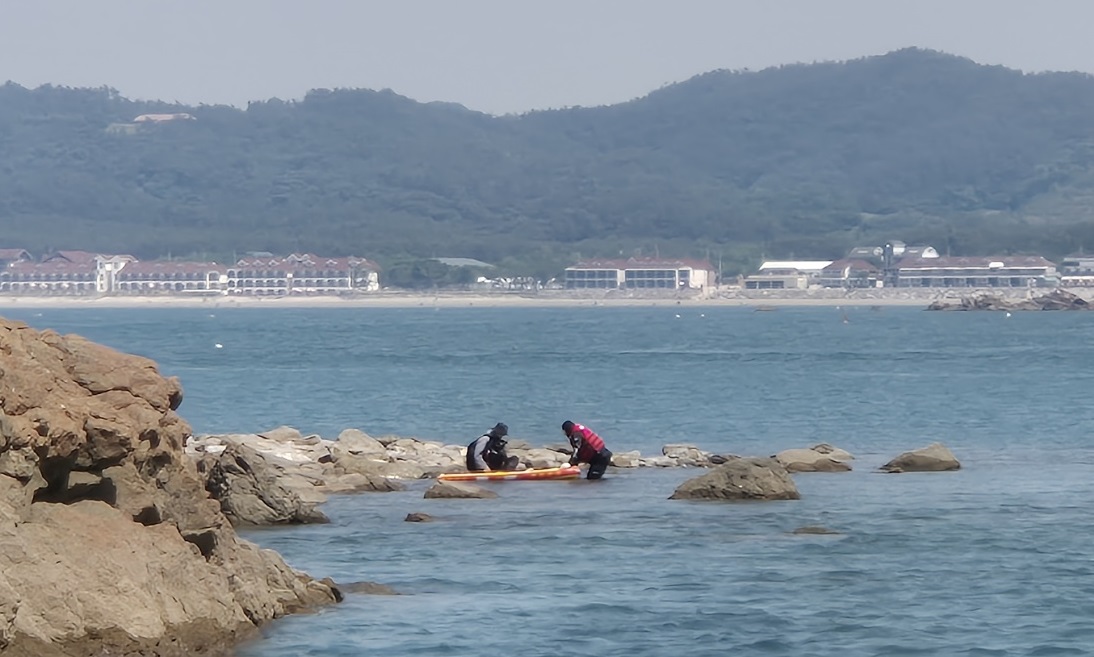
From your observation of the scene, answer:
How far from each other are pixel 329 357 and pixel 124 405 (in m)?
73.5

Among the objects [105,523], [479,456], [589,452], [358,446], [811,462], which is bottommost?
[358,446]

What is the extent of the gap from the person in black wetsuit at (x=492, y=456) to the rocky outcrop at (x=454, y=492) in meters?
2.88

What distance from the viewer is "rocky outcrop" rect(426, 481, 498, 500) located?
2655cm

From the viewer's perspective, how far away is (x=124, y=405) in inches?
595

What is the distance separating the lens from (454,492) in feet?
87.4

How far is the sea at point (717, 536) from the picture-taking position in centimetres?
1614

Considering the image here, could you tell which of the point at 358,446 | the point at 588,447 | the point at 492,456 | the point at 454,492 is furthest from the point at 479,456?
the point at 358,446

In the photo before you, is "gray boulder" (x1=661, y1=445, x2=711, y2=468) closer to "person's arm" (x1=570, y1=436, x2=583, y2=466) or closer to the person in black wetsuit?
"person's arm" (x1=570, y1=436, x2=583, y2=466)

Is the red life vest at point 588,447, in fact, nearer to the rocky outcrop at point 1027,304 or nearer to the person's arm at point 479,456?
the person's arm at point 479,456

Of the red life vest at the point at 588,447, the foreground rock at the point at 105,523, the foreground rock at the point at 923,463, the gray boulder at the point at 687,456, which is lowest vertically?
the gray boulder at the point at 687,456

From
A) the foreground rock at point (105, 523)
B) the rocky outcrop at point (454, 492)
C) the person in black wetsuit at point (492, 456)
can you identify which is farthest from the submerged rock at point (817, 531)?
the person in black wetsuit at point (492, 456)

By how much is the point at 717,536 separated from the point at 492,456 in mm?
8703

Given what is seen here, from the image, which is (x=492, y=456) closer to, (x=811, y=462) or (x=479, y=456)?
(x=479, y=456)

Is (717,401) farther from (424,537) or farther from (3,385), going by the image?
(3,385)
